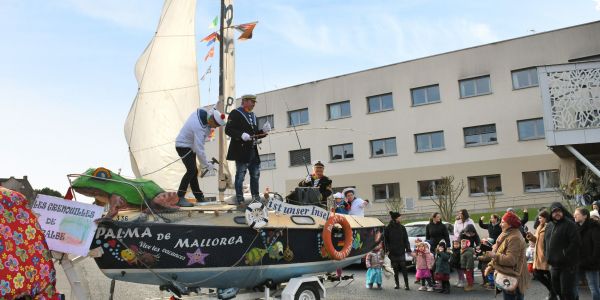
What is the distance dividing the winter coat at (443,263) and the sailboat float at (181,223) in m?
1.80

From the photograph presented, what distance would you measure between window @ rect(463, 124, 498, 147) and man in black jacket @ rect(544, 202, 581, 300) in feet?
84.5

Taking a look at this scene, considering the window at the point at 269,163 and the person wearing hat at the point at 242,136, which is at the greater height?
the window at the point at 269,163

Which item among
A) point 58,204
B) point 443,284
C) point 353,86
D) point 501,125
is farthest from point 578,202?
point 58,204

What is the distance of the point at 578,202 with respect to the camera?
2295 cm

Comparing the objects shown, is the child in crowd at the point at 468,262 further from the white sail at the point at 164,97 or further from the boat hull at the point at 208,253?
the white sail at the point at 164,97

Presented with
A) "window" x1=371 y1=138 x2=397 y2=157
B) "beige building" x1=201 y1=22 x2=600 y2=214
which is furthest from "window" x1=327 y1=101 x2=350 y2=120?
"window" x1=371 y1=138 x2=397 y2=157

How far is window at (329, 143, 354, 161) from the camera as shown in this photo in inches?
1476

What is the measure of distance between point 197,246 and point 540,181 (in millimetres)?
28326

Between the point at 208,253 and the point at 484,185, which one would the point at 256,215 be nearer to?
the point at 208,253

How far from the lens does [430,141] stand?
112 ft

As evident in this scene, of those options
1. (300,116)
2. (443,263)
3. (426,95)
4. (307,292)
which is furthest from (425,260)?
(300,116)

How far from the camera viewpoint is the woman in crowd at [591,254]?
318 inches

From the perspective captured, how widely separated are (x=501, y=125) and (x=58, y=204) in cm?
2993

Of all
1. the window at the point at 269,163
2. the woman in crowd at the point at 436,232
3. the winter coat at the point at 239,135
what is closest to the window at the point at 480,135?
the window at the point at 269,163
